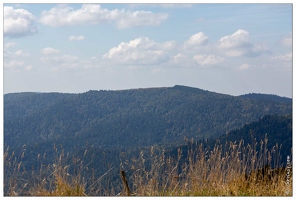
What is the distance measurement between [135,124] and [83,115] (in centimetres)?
2029

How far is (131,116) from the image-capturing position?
426 feet

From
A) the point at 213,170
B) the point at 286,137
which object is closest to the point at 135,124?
the point at 286,137

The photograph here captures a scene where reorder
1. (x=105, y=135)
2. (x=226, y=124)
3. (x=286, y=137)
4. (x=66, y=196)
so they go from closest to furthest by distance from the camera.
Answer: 1. (x=66, y=196)
2. (x=286, y=137)
3. (x=226, y=124)
4. (x=105, y=135)

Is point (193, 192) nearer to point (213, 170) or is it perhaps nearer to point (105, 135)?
point (213, 170)

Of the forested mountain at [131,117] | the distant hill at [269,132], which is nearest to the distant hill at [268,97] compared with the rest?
the forested mountain at [131,117]

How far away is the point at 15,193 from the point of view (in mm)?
5242

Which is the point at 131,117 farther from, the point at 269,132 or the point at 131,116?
the point at 269,132

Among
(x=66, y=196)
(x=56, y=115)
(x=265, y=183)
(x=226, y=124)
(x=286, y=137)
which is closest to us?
(x=66, y=196)

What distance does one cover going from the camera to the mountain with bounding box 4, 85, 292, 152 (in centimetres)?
10875

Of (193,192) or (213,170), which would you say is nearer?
(193,192)

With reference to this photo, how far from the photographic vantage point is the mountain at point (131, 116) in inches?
4281

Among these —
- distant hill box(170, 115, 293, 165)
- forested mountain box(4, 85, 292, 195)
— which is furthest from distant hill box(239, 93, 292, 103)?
distant hill box(170, 115, 293, 165)

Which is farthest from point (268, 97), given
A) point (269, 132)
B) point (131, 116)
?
point (269, 132)

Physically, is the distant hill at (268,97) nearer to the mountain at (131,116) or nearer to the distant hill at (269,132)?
the mountain at (131,116)
